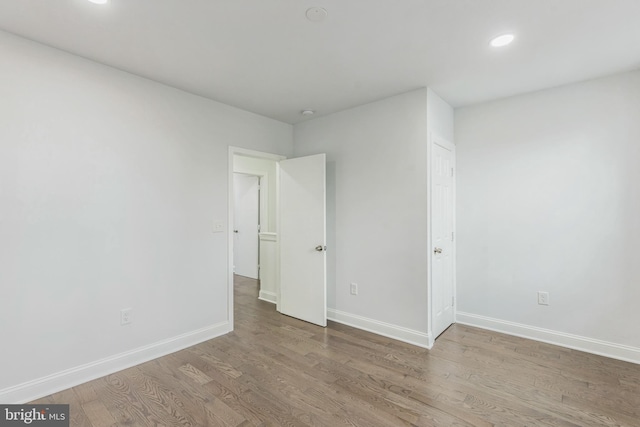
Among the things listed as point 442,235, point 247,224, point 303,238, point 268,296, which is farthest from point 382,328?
point 247,224

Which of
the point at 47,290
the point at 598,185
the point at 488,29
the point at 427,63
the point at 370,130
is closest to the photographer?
the point at 488,29

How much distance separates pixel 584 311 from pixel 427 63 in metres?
2.71

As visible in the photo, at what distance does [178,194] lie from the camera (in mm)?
2893

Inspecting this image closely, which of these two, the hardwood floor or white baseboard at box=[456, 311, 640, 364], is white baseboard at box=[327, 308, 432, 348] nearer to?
the hardwood floor

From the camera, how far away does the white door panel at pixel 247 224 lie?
5.88 m

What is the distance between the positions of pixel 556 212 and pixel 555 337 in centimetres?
123

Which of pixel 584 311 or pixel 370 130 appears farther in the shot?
pixel 370 130

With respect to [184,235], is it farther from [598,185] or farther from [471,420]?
[598,185]

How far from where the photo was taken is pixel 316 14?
1825mm

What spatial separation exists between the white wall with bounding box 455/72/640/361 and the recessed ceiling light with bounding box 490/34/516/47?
4.05 feet

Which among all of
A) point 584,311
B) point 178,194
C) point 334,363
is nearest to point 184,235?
point 178,194

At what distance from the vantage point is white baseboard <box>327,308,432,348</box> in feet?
9.55

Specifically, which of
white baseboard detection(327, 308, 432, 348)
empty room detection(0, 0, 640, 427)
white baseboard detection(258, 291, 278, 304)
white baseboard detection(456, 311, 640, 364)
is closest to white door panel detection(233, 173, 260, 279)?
white baseboard detection(258, 291, 278, 304)

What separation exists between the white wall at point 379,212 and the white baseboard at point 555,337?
A: 922 millimetres
